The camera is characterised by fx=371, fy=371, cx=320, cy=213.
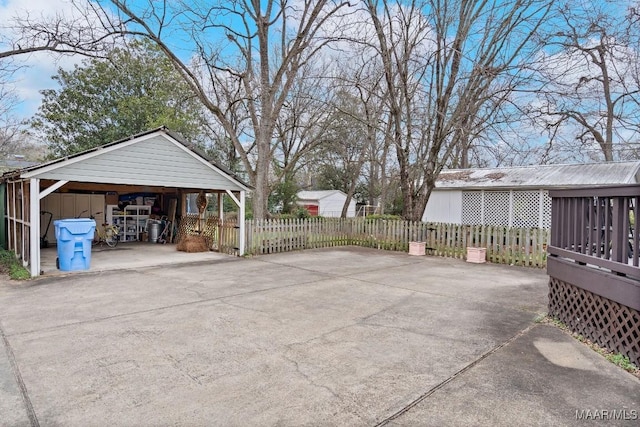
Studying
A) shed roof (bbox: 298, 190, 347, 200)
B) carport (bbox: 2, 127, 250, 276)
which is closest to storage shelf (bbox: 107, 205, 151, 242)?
carport (bbox: 2, 127, 250, 276)

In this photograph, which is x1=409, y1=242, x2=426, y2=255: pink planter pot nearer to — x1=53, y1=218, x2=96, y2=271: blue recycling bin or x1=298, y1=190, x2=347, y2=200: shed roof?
x1=53, y1=218, x2=96, y2=271: blue recycling bin

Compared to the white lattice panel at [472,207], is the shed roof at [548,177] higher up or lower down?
higher up

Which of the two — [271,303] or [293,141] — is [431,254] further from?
[293,141]

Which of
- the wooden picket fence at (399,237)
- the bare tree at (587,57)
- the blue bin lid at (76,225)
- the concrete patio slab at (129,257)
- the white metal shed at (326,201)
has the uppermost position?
the bare tree at (587,57)

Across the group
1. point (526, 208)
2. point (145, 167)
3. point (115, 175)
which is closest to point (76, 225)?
point (115, 175)

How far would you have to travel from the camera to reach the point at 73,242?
8.14 metres

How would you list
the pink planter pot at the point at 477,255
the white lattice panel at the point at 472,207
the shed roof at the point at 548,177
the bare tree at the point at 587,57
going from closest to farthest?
the bare tree at the point at 587,57
the pink planter pot at the point at 477,255
the shed roof at the point at 548,177
the white lattice panel at the point at 472,207

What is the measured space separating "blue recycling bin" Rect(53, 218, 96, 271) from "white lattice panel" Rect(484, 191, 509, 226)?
15.1 m

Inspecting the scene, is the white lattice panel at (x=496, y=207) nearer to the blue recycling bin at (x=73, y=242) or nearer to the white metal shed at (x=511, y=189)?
the white metal shed at (x=511, y=189)

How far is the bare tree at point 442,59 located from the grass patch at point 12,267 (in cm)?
Answer: 1069

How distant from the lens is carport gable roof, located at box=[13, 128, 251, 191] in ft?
26.9

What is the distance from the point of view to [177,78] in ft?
73.3

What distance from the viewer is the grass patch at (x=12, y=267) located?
7461mm

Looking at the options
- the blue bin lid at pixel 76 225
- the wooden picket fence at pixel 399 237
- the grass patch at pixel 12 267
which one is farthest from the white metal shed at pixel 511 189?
the grass patch at pixel 12 267
